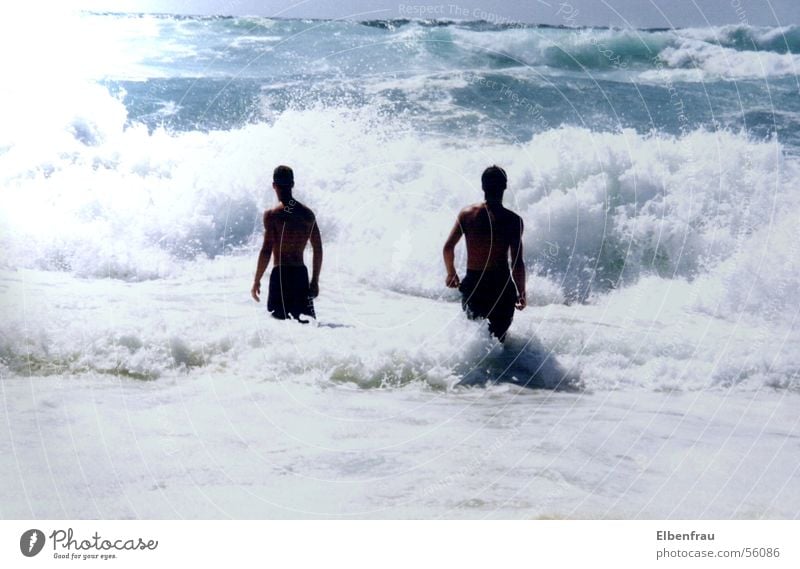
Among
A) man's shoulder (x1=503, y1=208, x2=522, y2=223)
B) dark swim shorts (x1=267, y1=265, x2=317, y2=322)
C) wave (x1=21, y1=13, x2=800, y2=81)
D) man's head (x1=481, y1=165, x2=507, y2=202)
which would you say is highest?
wave (x1=21, y1=13, x2=800, y2=81)

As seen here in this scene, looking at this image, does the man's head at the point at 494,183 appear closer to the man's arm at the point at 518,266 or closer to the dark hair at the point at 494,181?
the dark hair at the point at 494,181

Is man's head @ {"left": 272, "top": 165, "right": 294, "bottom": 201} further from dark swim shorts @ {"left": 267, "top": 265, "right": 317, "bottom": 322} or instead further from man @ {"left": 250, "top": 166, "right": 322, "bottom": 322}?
dark swim shorts @ {"left": 267, "top": 265, "right": 317, "bottom": 322}

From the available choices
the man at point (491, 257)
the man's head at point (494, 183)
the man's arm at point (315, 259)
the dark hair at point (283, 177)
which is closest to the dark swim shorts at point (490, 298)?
the man at point (491, 257)

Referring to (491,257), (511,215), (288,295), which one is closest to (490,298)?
(491,257)

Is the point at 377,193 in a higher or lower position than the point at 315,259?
higher

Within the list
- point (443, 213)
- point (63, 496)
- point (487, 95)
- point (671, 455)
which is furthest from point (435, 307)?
point (63, 496)

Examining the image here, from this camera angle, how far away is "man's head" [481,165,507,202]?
2836 millimetres

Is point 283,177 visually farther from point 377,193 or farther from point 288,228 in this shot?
point 377,193

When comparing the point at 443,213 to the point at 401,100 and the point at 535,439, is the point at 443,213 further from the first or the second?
the point at 535,439

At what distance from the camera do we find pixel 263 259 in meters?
2.86

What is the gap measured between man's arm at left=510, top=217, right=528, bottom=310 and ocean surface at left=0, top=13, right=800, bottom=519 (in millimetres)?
35

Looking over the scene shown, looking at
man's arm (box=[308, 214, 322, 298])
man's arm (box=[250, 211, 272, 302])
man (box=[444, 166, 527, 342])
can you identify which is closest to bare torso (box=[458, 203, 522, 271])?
man (box=[444, 166, 527, 342])

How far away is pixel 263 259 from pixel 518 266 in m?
0.85

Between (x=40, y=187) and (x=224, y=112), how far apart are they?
2.20ft
